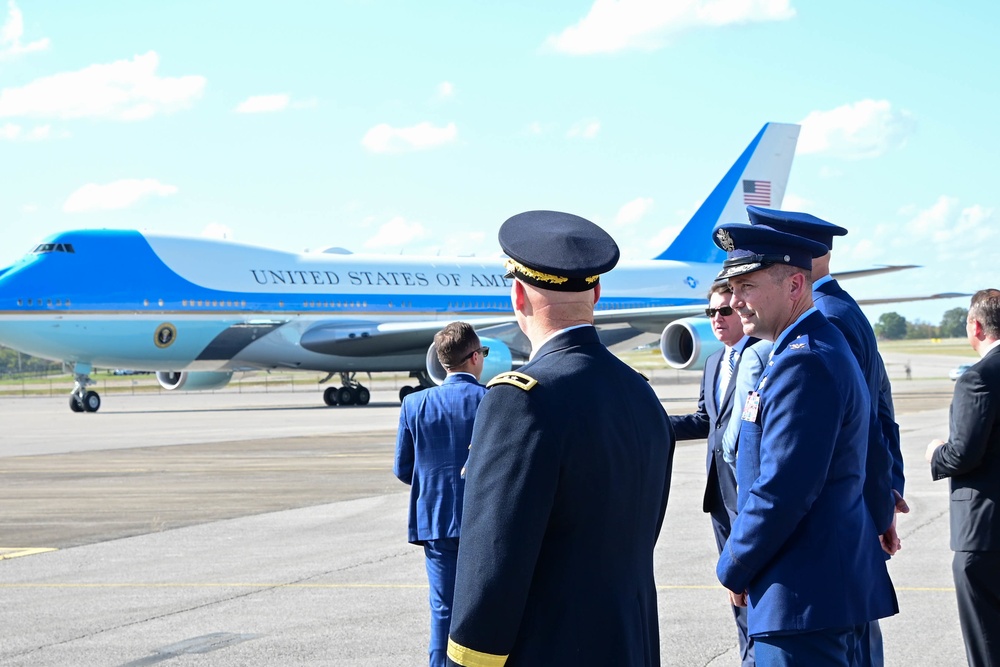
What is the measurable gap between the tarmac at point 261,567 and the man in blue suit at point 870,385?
1276mm

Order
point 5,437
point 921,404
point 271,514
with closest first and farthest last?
point 271,514
point 5,437
point 921,404

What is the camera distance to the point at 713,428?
5.17 metres

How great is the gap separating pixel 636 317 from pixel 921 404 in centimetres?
667

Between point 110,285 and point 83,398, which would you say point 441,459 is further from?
point 83,398

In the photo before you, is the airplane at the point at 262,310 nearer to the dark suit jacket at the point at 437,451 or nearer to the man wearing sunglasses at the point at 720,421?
the man wearing sunglasses at the point at 720,421

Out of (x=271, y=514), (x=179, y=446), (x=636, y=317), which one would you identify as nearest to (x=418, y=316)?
(x=636, y=317)

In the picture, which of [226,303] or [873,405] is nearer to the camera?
[873,405]

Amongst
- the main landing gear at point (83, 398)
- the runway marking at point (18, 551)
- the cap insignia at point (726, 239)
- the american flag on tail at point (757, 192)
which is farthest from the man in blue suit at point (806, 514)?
the american flag on tail at point (757, 192)

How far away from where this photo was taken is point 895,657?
17.8ft

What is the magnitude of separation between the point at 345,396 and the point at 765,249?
95.9 feet

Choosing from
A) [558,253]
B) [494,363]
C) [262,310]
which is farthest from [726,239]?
[262,310]

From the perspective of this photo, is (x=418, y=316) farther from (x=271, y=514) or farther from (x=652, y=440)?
(x=652, y=440)

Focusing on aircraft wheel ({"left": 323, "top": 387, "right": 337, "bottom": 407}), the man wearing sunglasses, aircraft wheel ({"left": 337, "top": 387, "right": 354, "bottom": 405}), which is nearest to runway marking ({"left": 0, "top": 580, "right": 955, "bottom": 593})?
the man wearing sunglasses

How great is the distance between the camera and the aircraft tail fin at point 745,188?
124 feet
